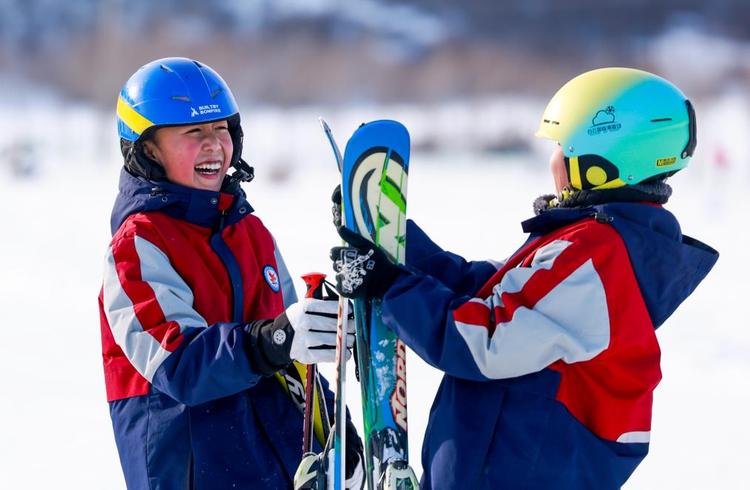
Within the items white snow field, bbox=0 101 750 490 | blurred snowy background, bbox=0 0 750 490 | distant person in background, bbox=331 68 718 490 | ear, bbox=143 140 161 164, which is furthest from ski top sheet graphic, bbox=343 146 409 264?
blurred snowy background, bbox=0 0 750 490

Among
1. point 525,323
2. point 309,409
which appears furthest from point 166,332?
point 525,323

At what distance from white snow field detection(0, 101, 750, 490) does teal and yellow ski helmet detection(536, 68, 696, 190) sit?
2.64 meters

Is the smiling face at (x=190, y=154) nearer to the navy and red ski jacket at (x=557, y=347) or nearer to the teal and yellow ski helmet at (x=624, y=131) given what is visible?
the navy and red ski jacket at (x=557, y=347)

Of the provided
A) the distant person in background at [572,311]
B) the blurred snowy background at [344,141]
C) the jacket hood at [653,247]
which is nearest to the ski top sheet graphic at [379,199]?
the distant person in background at [572,311]

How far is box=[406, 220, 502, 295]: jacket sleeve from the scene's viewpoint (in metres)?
2.78

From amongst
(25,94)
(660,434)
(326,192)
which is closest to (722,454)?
(660,434)

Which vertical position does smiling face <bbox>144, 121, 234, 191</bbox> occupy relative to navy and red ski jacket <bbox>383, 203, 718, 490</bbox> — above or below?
above

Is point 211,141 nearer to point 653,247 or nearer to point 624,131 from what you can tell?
point 624,131

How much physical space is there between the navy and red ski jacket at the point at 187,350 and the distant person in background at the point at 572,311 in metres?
0.43

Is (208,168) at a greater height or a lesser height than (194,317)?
greater

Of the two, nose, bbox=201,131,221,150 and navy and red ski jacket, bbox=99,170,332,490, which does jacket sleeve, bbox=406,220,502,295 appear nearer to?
navy and red ski jacket, bbox=99,170,332,490

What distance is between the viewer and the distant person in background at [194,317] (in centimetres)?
251

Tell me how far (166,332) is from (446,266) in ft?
2.69

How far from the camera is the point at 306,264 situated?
10195mm
